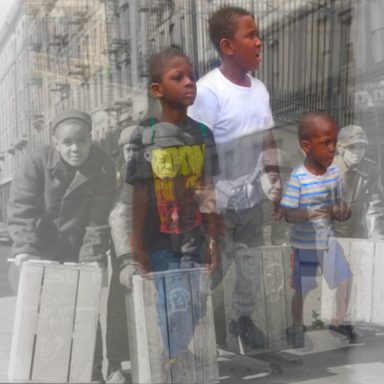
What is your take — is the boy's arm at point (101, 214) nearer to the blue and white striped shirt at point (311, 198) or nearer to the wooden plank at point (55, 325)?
the wooden plank at point (55, 325)

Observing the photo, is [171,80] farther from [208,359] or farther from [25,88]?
[208,359]

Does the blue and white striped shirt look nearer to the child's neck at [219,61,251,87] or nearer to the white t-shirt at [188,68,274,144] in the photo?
the white t-shirt at [188,68,274,144]

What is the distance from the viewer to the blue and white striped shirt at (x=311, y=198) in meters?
4.27

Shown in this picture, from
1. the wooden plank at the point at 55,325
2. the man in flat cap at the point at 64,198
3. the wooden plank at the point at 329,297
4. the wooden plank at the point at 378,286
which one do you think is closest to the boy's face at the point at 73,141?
the man in flat cap at the point at 64,198

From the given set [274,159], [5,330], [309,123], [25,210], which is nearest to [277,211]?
[274,159]

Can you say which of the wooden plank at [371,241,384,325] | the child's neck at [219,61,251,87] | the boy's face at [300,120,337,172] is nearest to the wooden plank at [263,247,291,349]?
the boy's face at [300,120,337,172]

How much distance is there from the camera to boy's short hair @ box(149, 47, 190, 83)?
Result: 3781 mm

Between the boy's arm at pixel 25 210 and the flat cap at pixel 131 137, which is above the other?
the flat cap at pixel 131 137

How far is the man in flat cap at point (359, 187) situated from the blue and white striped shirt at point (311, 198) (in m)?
0.09

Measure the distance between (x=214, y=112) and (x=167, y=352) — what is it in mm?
1072

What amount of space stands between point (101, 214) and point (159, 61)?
71 centimetres

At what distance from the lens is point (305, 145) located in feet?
14.2

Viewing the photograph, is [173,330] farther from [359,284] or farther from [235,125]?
[359,284]

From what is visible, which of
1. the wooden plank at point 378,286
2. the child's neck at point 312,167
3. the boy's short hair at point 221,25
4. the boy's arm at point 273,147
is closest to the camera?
the boy's short hair at point 221,25
